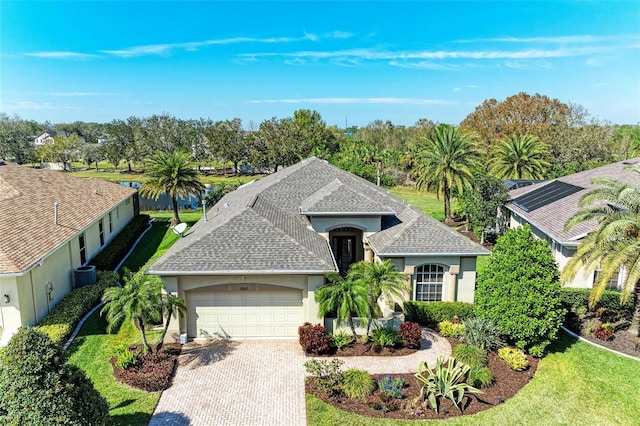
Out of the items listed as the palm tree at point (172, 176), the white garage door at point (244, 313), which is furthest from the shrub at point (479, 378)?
the palm tree at point (172, 176)

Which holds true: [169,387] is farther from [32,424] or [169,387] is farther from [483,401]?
[483,401]

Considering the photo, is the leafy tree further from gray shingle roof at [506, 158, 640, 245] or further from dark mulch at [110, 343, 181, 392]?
dark mulch at [110, 343, 181, 392]

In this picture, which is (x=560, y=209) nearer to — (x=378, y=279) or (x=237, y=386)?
(x=378, y=279)

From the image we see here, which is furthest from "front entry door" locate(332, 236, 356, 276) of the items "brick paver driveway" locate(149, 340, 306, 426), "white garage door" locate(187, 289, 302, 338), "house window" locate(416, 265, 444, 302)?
"brick paver driveway" locate(149, 340, 306, 426)

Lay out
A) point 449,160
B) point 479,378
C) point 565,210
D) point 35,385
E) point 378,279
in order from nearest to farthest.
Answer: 1. point 35,385
2. point 479,378
3. point 378,279
4. point 565,210
5. point 449,160

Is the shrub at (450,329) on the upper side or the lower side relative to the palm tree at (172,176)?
lower

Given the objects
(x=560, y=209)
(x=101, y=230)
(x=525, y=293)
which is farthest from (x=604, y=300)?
(x=101, y=230)

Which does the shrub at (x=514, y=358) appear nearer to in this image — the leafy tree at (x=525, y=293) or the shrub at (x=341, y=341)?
the leafy tree at (x=525, y=293)
